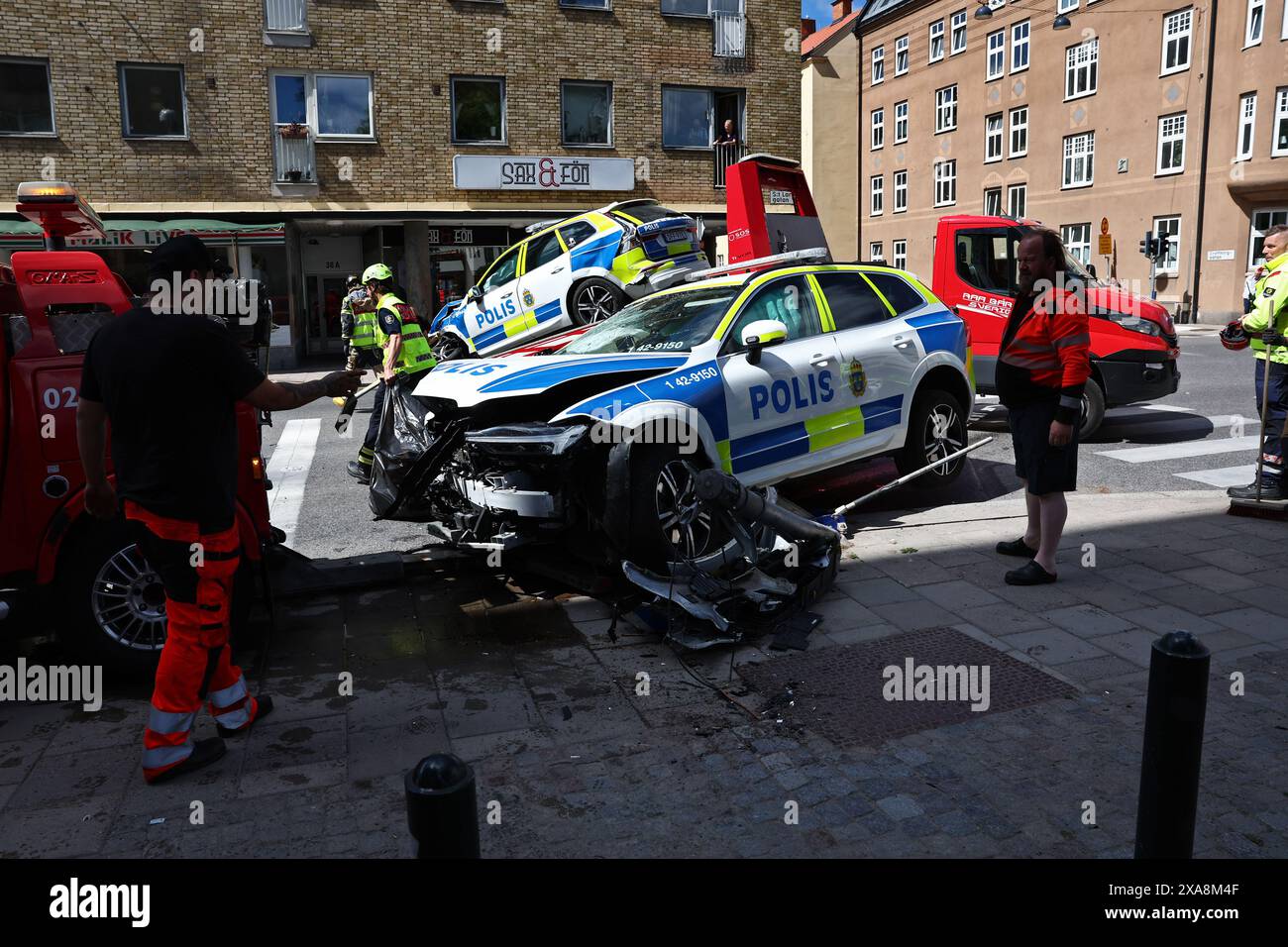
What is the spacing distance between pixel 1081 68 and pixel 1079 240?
18.7 feet

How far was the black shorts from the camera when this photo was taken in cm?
556

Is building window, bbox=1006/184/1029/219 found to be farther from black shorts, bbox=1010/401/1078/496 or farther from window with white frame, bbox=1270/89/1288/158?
black shorts, bbox=1010/401/1078/496

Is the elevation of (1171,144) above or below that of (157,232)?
above

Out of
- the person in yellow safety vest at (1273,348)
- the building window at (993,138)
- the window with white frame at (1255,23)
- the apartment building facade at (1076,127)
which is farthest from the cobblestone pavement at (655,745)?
the building window at (993,138)

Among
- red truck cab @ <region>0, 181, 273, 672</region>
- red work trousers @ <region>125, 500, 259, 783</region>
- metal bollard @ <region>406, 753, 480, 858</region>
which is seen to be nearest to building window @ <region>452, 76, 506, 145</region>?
red truck cab @ <region>0, 181, 273, 672</region>

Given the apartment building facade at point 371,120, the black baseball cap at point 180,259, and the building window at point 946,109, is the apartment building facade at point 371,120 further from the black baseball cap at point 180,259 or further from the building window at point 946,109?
the building window at point 946,109

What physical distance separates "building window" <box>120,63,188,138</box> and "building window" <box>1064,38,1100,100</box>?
2835 cm

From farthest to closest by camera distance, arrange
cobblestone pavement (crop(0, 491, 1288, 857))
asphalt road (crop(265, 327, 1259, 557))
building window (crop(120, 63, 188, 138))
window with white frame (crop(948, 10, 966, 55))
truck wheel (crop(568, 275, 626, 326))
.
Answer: window with white frame (crop(948, 10, 966, 55)), building window (crop(120, 63, 188, 138)), truck wheel (crop(568, 275, 626, 326)), asphalt road (crop(265, 327, 1259, 557)), cobblestone pavement (crop(0, 491, 1288, 857))

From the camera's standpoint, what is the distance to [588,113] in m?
23.1

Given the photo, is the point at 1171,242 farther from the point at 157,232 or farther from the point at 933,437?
the point at 157,232

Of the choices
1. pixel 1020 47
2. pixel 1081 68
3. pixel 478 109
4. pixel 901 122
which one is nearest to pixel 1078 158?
pixel 1081 68
